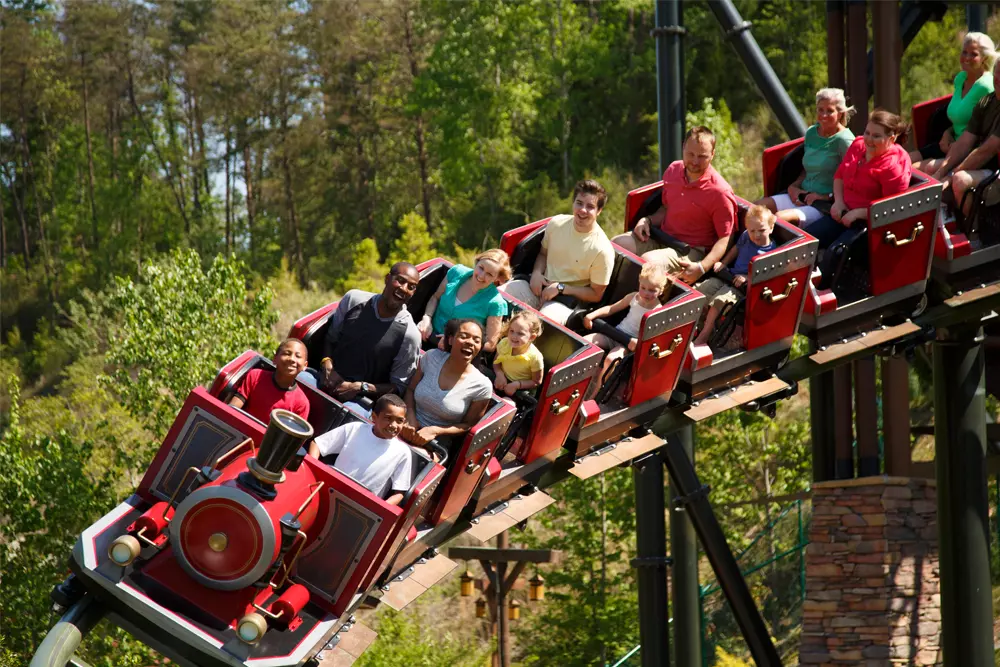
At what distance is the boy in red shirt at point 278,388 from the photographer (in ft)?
16.8

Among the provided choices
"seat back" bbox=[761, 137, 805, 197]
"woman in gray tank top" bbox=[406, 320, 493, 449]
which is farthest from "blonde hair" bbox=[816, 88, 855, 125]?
"woman in gray tank top" bbox=[406, 320, 493, 449]

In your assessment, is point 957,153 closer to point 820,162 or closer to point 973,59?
point 973,59

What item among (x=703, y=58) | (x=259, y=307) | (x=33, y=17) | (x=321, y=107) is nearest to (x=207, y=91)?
(x=321, y=107)

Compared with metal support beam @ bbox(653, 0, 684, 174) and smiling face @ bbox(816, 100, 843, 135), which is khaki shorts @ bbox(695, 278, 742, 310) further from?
metal support beam @ bbox(653, 0, 684, 174)

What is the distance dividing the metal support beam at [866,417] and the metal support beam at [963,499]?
2184mm

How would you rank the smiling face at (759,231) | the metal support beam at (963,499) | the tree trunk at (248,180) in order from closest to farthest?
A: the smiling face at (759,231)
the metal support beam at (963,499)
the tree trunk at (248,180)

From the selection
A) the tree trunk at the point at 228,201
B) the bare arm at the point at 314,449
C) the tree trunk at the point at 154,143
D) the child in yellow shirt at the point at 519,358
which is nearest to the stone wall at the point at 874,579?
the child in yellow shirt at the point at 519,358

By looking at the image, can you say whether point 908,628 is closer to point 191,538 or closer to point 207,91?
point 191,538

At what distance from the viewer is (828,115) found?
6652 mm

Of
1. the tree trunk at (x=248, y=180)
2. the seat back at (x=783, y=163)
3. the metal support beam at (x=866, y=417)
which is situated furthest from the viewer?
the tree trunk at (x=248, y=180)

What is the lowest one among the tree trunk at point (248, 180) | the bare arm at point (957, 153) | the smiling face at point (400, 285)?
the smiling face at point (400, 285)

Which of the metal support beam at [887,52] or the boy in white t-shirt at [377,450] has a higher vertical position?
the metal support beam at [887,52]

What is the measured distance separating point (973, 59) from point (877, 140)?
0.85m

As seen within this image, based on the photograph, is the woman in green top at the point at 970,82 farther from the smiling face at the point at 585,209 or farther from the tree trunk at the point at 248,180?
the tree trunk at the point at 248,180
